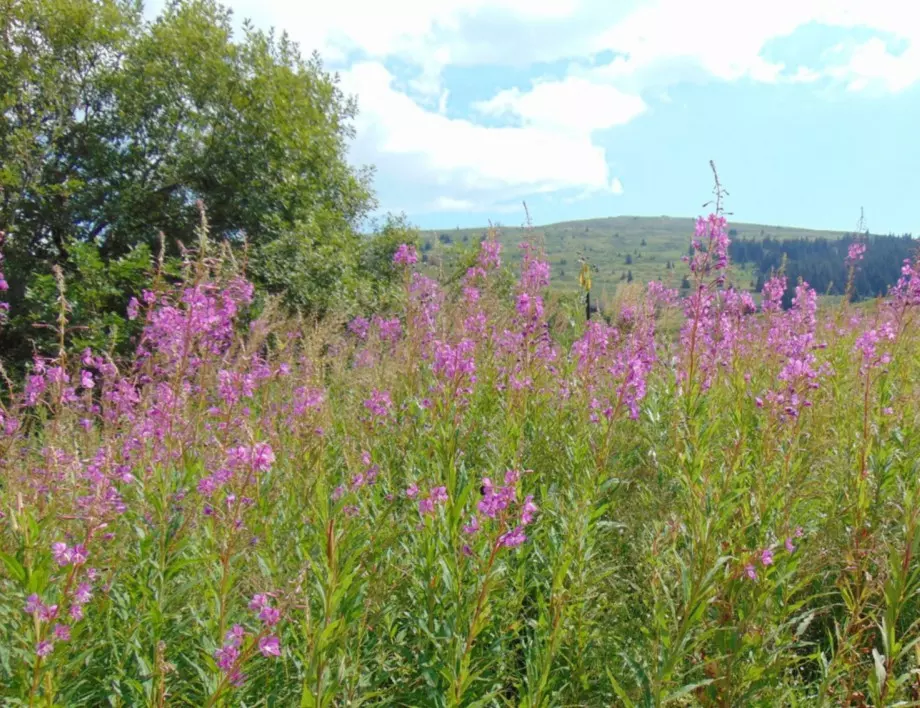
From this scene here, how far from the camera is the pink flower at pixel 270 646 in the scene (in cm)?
202

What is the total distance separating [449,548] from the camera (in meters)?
2.73

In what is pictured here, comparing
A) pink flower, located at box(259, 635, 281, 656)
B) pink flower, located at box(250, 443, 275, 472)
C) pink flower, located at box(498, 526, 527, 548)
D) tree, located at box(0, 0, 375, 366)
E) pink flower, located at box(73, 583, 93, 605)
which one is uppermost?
tree, located at box(0, 0, 375, 366)

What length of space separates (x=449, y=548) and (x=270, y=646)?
35.6 inches

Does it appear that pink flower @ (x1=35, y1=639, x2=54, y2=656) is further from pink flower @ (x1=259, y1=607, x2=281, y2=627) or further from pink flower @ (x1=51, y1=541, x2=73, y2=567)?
pink flower @ (x1=259, y1=607, x2=281, y2=627)

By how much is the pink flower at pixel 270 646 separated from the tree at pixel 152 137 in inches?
562

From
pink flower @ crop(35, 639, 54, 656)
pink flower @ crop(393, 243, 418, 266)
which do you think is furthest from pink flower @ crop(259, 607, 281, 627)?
pink flower @ crop(393, 243, 418, 266)

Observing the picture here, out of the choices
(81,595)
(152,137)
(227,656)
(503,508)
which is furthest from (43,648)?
(152,137)

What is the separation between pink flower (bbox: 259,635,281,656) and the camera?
2.02m

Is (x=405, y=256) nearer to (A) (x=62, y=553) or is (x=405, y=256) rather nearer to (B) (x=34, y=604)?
(A) (x=62, y=553)

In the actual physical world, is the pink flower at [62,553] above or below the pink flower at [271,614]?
above

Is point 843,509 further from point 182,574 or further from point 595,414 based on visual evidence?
point 182,574

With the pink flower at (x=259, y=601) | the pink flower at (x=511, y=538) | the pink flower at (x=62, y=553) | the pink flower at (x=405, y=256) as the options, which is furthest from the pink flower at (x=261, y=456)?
the pink flower at (x=405, y=256)

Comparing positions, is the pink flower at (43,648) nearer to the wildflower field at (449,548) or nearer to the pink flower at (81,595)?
the wildflower field at (449,548)

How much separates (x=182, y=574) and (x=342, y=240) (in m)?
16.0
